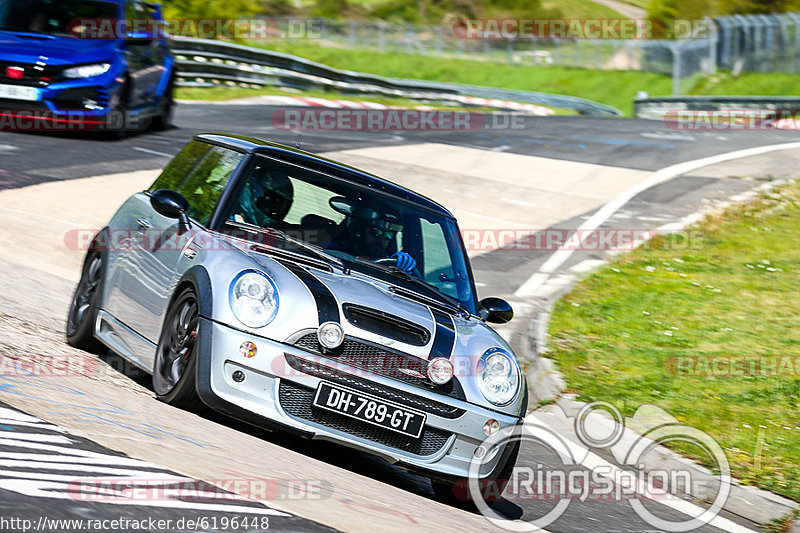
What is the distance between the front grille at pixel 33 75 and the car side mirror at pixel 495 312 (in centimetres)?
858

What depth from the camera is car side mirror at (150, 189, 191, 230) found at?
589 centimetres

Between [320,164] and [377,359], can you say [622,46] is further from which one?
[377,359]

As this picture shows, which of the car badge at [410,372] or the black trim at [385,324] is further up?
the black trim at [385,324]

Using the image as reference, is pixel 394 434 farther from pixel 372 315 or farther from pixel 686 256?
pixel 686 256

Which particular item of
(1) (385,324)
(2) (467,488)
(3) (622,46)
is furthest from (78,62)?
(3) (622,46)

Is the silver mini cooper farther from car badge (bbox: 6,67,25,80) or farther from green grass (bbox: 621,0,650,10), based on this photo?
green grass (bbox: 621,0,650,10)

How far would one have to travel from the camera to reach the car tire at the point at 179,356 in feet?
16.7

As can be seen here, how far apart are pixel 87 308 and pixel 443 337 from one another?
103 inches

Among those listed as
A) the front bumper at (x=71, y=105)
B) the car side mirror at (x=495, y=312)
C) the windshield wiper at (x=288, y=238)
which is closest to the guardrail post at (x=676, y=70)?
the front bumper at (x=71, y=105)

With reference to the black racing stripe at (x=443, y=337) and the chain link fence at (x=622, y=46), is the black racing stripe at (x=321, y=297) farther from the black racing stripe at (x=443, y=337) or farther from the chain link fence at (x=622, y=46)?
the chain link fence at (x=622, y=46)

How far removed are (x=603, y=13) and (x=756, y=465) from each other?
106m

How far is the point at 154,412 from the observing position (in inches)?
193

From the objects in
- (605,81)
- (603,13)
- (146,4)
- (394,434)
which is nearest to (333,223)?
(394,434)

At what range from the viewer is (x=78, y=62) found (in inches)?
520
